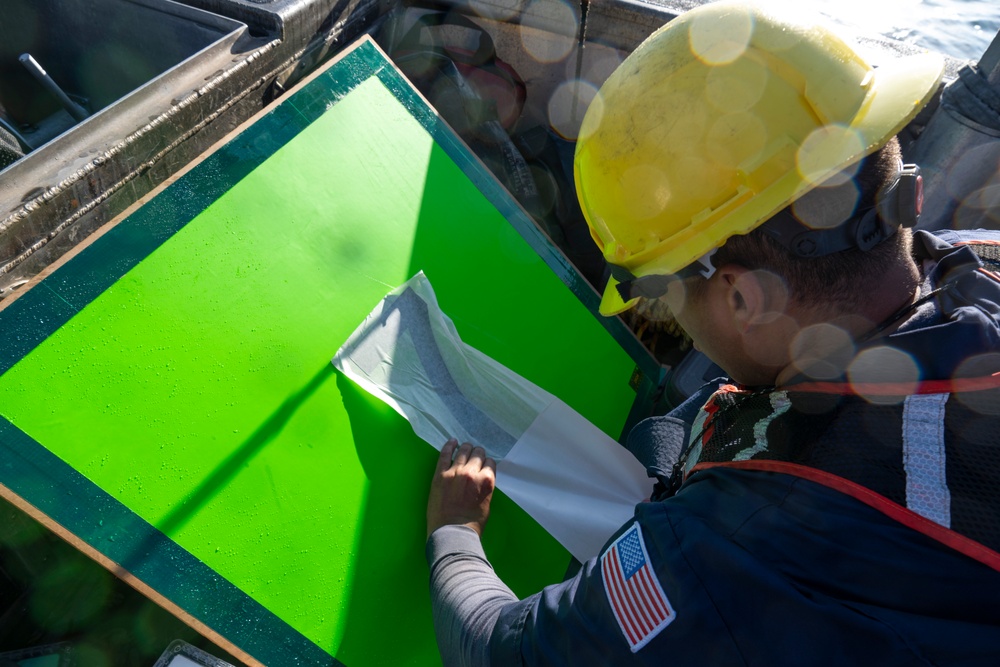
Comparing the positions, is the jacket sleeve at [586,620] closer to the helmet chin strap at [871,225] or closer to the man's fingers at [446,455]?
the man's fingers at [446,455]

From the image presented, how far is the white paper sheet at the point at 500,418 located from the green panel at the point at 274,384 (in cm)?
5

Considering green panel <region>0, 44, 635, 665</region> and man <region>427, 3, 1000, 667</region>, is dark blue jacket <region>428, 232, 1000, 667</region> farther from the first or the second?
Answer: green panel <region>0, 44, 635, 665</region>

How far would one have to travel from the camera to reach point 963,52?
13.0 ft

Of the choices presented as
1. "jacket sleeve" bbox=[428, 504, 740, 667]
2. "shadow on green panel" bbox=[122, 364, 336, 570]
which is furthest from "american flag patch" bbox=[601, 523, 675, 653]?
"shadow on green panel" bbox=[122, 364, 336, 570]

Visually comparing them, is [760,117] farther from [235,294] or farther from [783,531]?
[235,294]

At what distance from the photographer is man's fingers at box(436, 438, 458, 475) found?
5.95 ft

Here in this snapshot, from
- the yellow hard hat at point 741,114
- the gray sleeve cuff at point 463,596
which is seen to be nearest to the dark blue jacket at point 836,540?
the gray sleeve cuff at point 463,596

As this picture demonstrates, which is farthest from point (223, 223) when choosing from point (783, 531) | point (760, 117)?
point (783, 531)

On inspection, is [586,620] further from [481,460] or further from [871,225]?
[871,225]

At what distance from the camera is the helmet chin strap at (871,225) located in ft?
3.83

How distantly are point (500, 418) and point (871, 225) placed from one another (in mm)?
1164

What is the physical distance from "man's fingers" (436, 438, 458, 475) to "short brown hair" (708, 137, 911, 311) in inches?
38.8

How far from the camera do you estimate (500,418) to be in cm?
203

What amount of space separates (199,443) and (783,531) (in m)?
1.24
